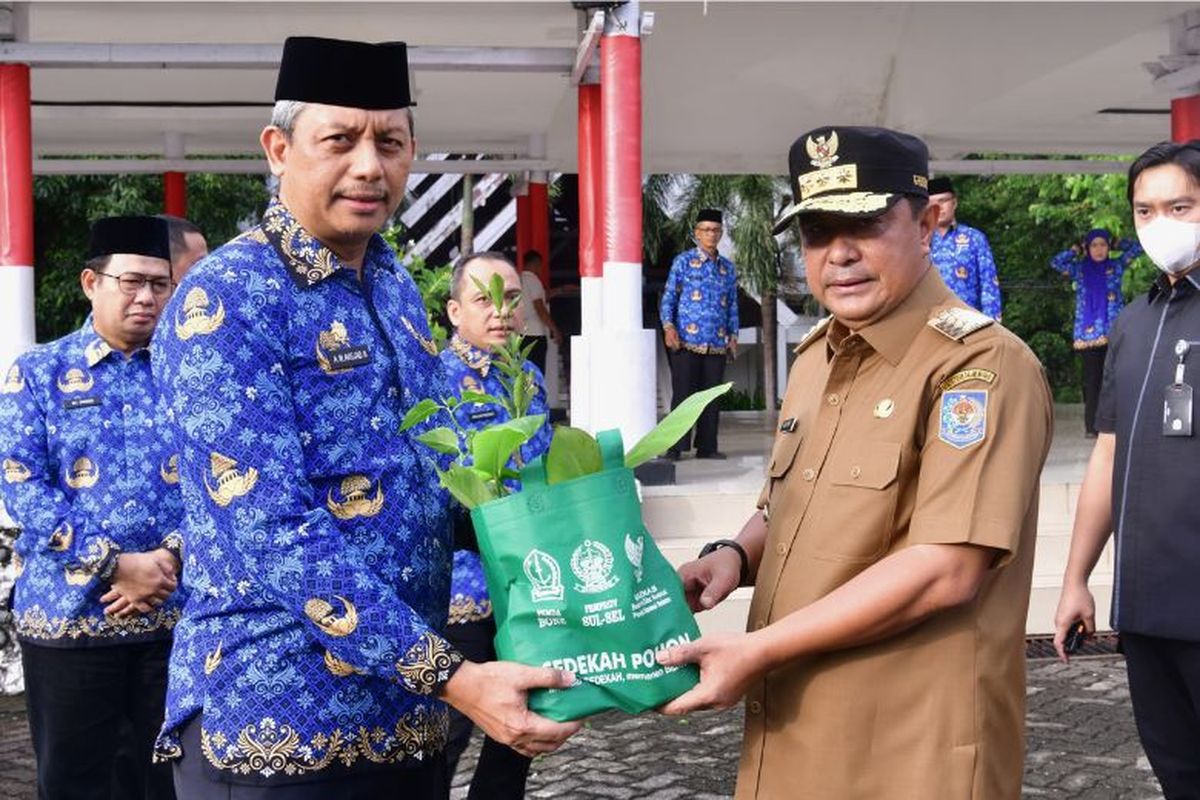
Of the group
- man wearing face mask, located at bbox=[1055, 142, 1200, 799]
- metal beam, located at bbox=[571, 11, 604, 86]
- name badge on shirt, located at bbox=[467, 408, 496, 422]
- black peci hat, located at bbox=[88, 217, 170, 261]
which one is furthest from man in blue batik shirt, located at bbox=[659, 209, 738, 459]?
man wearing face mask, located at bbox=[1055, 142, 1200, 799]

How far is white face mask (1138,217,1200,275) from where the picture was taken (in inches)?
130

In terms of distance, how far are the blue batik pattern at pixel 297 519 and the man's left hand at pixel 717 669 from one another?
0.34 meters

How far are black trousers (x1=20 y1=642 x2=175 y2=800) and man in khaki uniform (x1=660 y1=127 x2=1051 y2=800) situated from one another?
2184 millimetres

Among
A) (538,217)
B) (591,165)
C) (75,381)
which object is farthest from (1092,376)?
(75,381)

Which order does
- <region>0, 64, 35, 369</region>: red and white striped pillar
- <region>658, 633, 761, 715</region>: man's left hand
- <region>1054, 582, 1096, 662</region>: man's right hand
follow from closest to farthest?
<region>658, 633, 761, 715</region>: man's left hand
<region>1054, 582, 1096, 662</region>: man's right hand
<region>0, 64, 35, 369</region>: red and white striped pillar

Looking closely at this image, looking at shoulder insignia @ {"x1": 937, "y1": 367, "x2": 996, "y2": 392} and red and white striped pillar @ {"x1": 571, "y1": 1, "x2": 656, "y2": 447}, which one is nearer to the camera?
shoulder insignia @ {"x1": 937, "y1": 367, "x2": 996, "y2": 392}

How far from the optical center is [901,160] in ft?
7.03

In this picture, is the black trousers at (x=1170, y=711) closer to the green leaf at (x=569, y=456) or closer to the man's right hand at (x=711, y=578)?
the man's right hand at (x=711, y=578)

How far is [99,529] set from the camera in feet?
12.6

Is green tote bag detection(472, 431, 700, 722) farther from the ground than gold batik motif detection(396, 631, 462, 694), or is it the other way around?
green tote bag detection(472, 431, 700, 722)

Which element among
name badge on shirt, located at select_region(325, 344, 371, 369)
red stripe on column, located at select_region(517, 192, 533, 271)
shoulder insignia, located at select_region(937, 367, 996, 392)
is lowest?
shoulder insignia, located at select_region(937, 367, 996, 392)

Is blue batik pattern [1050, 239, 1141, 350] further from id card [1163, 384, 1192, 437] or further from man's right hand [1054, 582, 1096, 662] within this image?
id card [1163, 384, 1192, 437]

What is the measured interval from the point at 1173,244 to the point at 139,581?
277 centimetres

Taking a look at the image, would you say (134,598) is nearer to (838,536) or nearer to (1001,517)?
(838,536)
